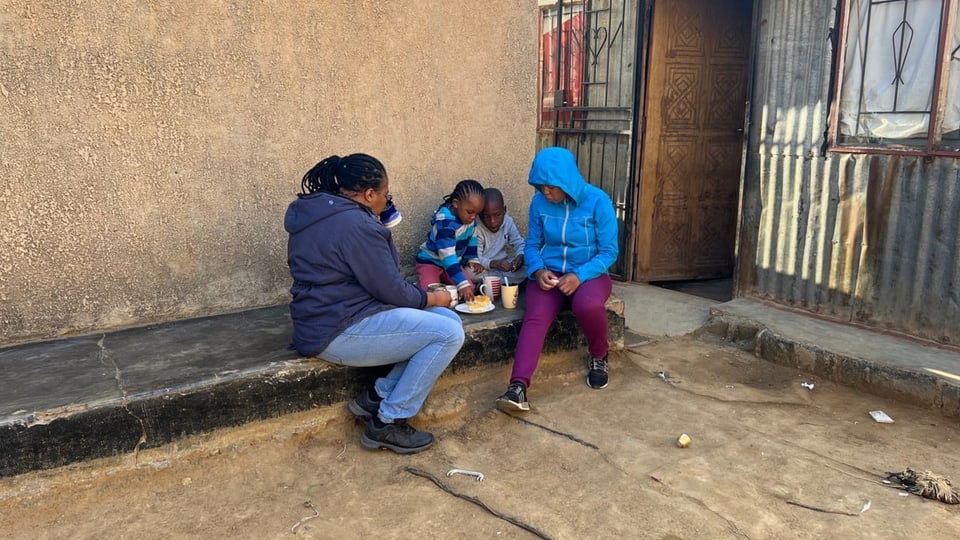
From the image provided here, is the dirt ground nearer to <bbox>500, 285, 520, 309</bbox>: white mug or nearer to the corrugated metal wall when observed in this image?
<bbox>500, 285, 520, 309</bbox>: white mug

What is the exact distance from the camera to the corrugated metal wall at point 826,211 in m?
4.50

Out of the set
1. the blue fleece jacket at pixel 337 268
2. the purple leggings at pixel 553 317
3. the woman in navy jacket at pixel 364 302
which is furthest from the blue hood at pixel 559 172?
the blue fleece jacket at pixel 337 268

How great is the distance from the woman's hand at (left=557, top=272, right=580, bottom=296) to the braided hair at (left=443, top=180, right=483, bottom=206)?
0.87 m

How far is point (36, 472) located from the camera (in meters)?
2.83

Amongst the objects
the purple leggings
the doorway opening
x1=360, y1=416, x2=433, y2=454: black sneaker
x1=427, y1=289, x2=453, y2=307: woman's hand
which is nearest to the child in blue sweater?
the purple leggings

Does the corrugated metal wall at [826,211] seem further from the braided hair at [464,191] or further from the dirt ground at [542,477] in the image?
the braided hair at [464,191]

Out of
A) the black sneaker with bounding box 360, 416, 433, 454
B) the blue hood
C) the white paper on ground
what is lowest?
the white paper on ground

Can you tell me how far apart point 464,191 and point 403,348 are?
1578 millimetres

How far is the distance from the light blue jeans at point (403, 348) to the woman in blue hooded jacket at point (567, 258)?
727 mm

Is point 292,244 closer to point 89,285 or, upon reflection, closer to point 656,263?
point 89,285

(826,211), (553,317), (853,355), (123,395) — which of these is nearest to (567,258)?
(553,317)

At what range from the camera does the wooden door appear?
21.0ft

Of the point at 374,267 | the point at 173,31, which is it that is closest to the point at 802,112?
the point at 374,267

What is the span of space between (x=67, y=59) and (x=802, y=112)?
481 centimetres
